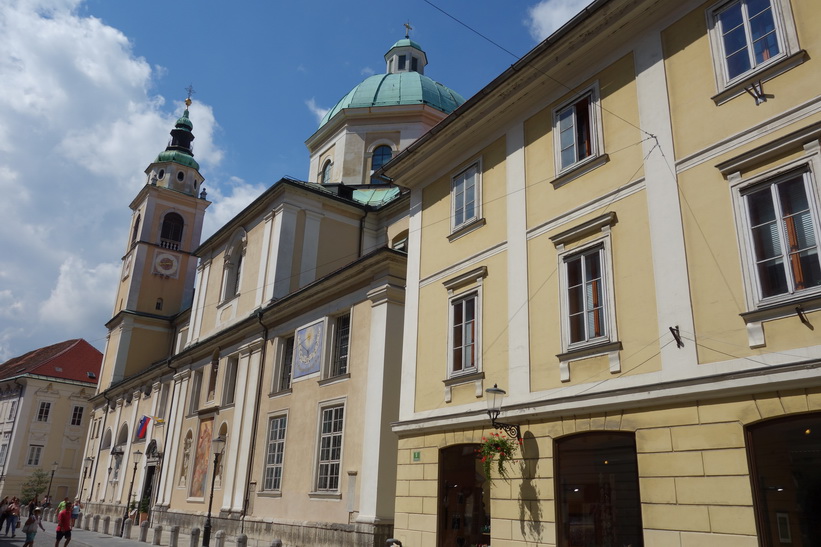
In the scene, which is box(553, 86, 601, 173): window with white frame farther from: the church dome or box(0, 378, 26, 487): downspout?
box(0, 378, 26, 487): downspout

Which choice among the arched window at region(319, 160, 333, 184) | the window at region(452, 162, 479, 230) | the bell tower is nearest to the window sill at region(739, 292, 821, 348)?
the window at region(452, 162, 479, 230)

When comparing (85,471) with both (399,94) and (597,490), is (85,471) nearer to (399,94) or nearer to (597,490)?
(399,94)

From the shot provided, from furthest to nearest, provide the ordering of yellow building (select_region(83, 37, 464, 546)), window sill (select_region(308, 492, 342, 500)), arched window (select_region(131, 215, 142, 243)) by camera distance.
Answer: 1. arched window (select_region(131, 215, 142, 243))
2. yellow building (select_region(83, 37, 464, 546))
3. window sill (select_region(308, 492, 342, 500))

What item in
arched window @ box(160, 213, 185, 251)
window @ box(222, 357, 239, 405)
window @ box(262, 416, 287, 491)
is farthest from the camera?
arched window @ box(160, 213, 185, 251)

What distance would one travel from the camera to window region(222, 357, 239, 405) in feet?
81.9

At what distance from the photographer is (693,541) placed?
7.99m

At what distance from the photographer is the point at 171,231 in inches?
1887

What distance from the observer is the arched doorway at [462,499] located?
1162 centimetres

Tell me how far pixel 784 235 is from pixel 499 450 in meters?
5.51

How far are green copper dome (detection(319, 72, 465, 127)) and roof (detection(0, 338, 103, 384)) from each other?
38.2 metres

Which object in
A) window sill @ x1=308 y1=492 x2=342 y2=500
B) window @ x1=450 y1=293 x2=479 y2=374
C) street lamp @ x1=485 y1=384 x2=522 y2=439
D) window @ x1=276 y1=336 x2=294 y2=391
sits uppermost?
window @ x1=276 y1=336 x2=294 y2=391

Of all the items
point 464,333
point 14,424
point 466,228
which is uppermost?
point 466,228

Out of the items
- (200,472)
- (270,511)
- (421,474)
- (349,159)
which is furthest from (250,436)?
(349,159)

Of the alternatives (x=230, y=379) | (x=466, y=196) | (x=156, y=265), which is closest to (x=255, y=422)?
(x=230, y=379)
